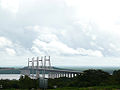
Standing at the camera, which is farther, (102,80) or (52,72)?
(52,72)

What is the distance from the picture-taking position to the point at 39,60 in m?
93.1

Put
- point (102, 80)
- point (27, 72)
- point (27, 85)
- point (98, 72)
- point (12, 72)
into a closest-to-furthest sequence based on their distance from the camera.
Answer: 1. point (27, 85)
2. point (102, 80)
3. point (98, 72)
4. point (27, 72)
5. point (12, 72)

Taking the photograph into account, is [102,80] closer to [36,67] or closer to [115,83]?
[115,83]

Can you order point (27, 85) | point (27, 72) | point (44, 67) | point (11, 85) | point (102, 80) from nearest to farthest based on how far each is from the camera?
point (27, 85) → point (11, 85) → point (102, 80) → point (44, 67) → point (27, 72)

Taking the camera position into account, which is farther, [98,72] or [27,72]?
[27,72]

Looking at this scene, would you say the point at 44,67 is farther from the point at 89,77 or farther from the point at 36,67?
the point at 89,77

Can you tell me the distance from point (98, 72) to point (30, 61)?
193ft

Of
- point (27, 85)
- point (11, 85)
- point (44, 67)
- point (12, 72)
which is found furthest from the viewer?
point (12, 72)

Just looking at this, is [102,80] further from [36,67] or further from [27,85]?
[36,67]

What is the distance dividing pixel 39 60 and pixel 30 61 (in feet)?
23.4

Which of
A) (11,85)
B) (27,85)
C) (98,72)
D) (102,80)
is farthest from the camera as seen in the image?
(98,72)

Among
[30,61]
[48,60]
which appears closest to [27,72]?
[30,61]

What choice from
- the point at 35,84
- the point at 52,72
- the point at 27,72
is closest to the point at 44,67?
the point at 52,72

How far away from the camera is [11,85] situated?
37.9m
